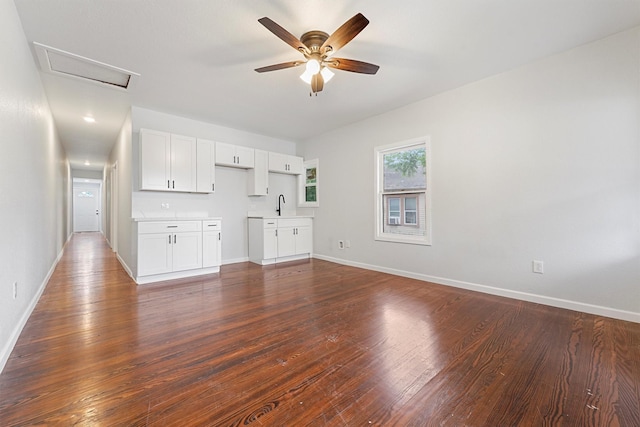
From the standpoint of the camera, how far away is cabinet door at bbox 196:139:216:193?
443 cm

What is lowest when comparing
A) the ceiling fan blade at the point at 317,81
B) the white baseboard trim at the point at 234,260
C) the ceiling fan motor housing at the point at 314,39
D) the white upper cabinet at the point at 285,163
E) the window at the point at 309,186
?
the white baseboard trim at the point at 234,260

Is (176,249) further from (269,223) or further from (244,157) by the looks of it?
(244,157)

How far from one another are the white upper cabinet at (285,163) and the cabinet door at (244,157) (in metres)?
0.45

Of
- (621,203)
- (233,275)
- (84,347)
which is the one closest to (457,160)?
(621,203)

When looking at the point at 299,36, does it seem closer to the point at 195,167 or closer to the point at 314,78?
the point at 314,78

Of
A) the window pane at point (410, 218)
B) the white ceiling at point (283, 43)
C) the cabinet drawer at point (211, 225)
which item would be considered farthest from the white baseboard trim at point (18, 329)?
the window pane at point (410, 218)

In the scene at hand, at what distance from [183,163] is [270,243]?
2006 millimetres

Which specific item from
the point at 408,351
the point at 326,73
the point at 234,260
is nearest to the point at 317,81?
the point at 326,73

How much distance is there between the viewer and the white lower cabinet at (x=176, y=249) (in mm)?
3680

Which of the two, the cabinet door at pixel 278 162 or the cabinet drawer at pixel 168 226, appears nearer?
the cabinet drawer at pixel 168 226

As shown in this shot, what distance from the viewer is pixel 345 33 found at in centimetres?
205

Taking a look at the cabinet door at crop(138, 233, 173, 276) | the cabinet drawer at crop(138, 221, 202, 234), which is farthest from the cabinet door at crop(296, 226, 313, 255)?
the cabinet door at crop(138, 233, 173, 276)

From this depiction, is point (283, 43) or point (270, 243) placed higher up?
point (283, 43)

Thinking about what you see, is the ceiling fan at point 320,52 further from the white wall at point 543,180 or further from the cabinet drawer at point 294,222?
the cabinet drawer at point 294,222
